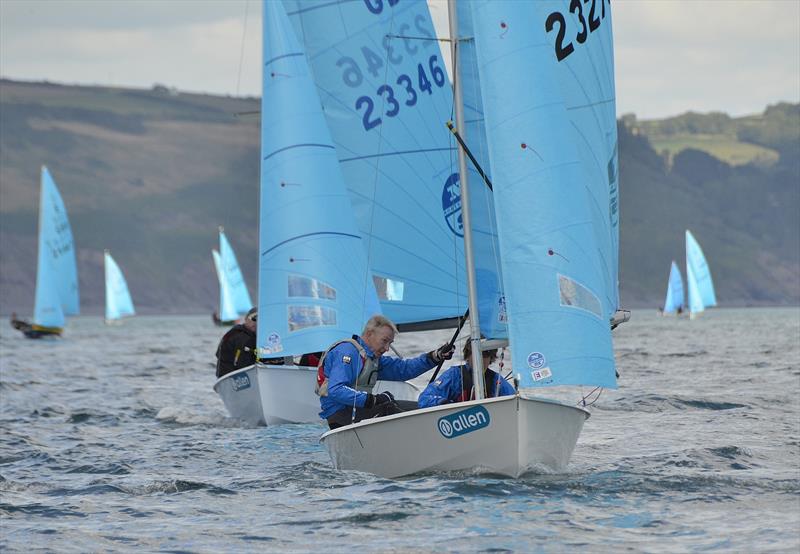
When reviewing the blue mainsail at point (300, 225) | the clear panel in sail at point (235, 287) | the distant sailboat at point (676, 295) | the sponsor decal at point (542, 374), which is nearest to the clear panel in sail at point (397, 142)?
the blue mainsail at point (300, 225)

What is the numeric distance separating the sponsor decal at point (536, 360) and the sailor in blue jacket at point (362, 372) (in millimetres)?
935

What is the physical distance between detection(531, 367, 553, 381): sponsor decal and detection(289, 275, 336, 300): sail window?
6.24 m

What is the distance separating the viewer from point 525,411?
9.75 m

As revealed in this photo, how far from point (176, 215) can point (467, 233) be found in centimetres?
16944

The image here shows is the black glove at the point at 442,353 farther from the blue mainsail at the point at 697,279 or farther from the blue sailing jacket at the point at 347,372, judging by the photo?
the blue mainsail at the point at 697,279

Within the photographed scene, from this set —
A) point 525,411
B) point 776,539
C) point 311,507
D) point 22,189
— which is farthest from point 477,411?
point 22,189

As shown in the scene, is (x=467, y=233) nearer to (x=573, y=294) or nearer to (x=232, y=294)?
(x=573, y=294)

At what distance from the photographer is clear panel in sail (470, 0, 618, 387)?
991 centimetres

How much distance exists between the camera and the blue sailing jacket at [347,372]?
1082 centimetres

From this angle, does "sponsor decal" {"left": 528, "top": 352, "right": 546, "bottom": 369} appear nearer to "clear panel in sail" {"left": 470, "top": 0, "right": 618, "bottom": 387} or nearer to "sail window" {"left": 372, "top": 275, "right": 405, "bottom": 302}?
"clear panel in sail" {"left": 470, "top": 0, "right": 618, "bottom": 387}

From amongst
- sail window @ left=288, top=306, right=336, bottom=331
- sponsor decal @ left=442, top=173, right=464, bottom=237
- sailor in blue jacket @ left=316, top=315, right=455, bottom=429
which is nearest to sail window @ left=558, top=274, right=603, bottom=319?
sailor in blue jacket @ left=316, top=315, right=455, bottom=429

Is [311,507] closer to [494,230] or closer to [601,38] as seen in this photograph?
[494,230]

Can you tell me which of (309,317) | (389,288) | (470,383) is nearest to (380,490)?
(470,383)

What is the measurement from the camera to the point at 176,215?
17712 centimetres
